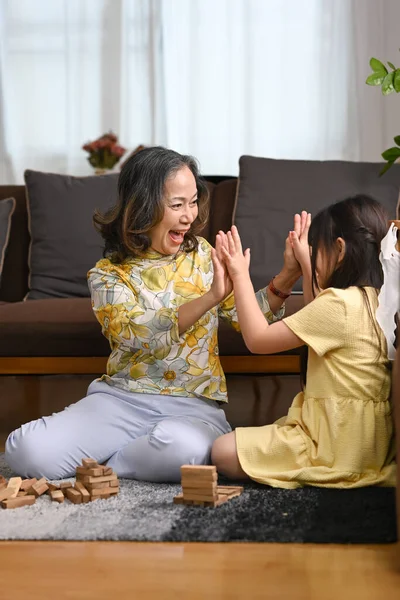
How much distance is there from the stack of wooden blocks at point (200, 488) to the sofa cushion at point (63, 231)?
1.46 m

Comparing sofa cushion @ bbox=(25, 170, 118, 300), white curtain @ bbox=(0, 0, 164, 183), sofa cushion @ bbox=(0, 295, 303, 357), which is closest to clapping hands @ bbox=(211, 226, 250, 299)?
sofa cushion @ bbox=(0, 295, 303, 357)

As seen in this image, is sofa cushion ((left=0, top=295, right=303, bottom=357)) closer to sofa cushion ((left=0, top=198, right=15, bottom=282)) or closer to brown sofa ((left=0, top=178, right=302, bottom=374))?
brown sofa ((left=0, top=178, right=302, bottom=374))

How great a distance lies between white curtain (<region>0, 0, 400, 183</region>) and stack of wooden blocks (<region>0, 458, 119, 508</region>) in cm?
307

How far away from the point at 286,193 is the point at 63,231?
0.81 meters

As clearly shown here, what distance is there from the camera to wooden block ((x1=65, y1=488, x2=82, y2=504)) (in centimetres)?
178

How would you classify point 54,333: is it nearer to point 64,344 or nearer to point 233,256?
point 64,344

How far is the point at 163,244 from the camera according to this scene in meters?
2.22

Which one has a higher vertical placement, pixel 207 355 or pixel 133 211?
pixel 133 211

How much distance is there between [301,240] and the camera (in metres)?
2.05

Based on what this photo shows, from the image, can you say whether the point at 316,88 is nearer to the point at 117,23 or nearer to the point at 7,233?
the point at 117,23

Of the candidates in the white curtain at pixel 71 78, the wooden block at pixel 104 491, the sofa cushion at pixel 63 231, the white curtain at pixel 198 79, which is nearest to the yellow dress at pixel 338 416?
the wooden block at pixel 104 491

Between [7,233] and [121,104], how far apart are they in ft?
6.02

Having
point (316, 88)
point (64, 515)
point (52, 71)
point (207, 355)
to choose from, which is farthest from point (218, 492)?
point (52, 71)

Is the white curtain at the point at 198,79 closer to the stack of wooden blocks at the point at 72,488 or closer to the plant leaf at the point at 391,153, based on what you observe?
the plant leaf at the point at 391,153
